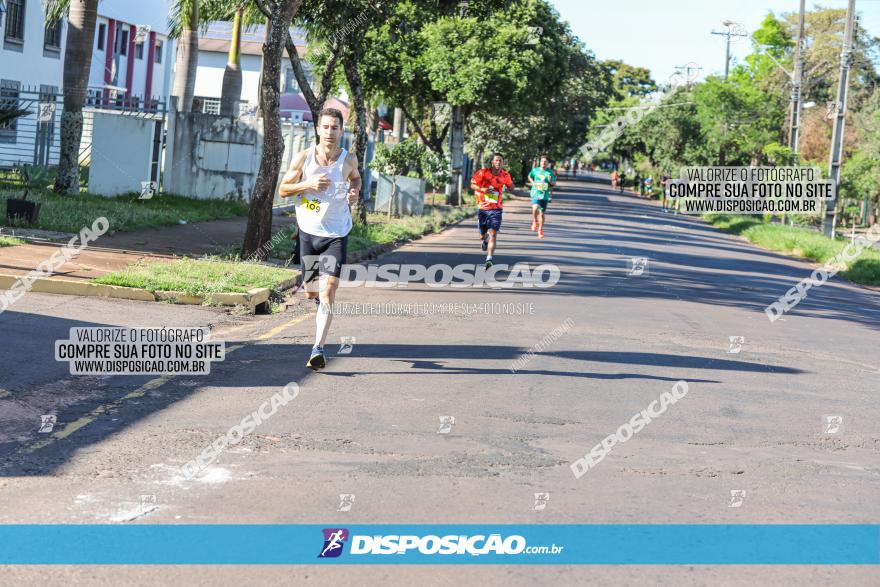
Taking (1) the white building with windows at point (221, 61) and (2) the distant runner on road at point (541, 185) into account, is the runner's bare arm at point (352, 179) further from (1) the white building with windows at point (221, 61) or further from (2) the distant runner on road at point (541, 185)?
(1) the white building with windows at point (221, 61)

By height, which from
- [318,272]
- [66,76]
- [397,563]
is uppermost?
[66,76]

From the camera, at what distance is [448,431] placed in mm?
7680

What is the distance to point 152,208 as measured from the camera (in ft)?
78.8

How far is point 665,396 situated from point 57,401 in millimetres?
4545

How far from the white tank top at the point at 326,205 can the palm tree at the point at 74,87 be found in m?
16.4

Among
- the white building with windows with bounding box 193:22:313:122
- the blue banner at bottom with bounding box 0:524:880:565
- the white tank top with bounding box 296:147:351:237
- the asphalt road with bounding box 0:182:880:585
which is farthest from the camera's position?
the white building with windows with bounding box 193:22:313:122

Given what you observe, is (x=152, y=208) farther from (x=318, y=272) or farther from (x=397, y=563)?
(x=397, y=563)

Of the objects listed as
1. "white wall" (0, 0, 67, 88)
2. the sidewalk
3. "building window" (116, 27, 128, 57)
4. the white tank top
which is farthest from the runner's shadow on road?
"building window" (116, 27, 128, 57)

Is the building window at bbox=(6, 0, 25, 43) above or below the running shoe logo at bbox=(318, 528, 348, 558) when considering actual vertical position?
above

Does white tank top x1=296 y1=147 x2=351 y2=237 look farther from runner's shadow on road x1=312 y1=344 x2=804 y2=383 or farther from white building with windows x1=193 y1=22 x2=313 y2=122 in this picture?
white building with windows x1=193 y1=22 x2=313 y2=122

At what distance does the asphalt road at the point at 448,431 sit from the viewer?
18.8ft

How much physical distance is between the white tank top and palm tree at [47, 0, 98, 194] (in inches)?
645

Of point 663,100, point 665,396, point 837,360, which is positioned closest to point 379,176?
point 837,360

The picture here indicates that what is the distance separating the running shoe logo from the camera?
5.25 meters
